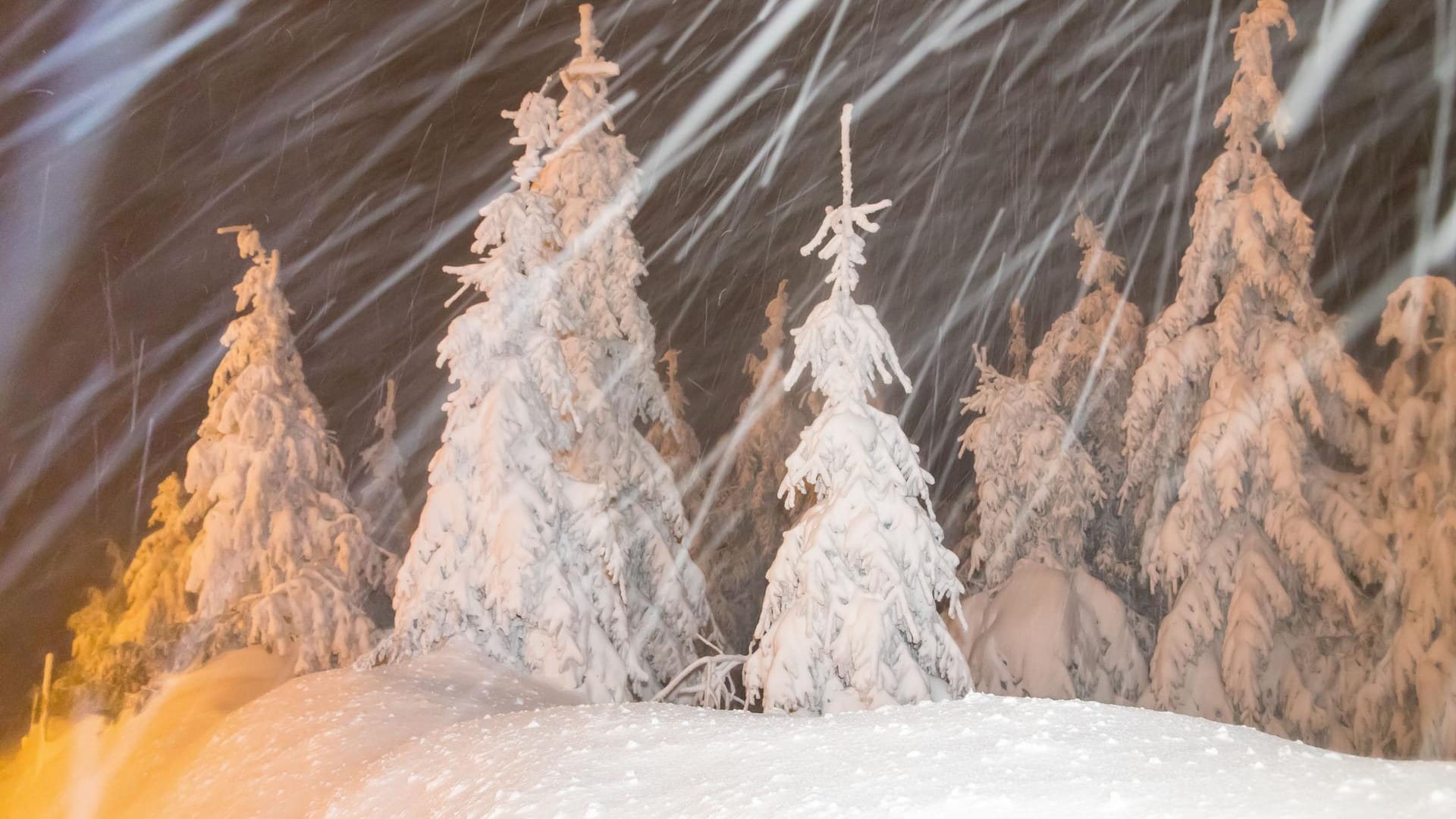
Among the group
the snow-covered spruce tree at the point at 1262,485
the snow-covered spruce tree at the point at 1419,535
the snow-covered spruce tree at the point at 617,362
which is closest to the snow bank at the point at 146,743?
the snow-covered spruce tree at the point at 617,362

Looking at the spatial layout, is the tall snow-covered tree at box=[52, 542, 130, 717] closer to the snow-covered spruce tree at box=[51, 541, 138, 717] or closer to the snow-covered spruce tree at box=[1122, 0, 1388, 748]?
the snow-covered spruce tree at box=[51, 541, 138, 717]

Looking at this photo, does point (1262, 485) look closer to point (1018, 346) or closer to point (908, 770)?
point (1018, 346)

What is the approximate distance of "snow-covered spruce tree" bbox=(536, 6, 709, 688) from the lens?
17.7 meters

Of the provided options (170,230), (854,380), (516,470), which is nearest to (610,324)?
(516,470)

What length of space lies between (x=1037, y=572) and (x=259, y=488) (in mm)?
17562

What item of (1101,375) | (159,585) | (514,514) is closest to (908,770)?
(514,514)

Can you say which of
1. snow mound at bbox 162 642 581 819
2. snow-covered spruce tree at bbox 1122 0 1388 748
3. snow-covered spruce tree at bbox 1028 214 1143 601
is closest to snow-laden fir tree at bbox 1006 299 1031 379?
snow-covered spruce tree at bbox 1028 214 1143 601

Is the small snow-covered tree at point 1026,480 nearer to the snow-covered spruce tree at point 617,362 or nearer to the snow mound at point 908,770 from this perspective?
the snow-covered spruce tree at point 617,362

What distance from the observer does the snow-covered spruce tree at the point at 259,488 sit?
20.9m

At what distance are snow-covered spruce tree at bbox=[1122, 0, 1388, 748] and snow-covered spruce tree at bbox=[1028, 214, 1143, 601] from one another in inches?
216

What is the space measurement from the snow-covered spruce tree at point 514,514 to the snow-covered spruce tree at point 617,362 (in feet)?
6.11

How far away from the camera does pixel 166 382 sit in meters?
66.3

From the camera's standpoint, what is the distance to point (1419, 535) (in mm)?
15586

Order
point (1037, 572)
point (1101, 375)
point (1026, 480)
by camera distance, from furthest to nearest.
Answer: point (1101, 375), point (1026, 480), point (1037, 572)
